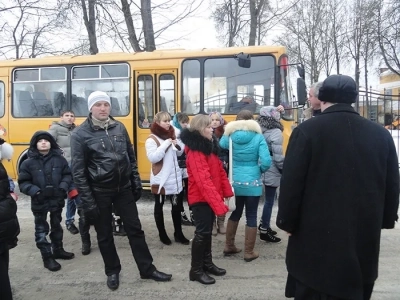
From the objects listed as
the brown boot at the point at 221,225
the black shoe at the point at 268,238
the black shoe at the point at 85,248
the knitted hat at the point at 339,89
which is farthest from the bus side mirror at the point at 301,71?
the knitted hat at the point at 339,89

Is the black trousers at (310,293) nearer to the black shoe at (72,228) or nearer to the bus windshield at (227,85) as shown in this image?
the black shoe at (72,228)

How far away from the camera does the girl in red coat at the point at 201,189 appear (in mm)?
3861

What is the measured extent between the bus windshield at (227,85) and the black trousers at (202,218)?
3918 millimetres

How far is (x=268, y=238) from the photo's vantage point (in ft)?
17.2

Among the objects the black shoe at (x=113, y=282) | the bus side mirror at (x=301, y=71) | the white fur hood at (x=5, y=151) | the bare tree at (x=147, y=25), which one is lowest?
the black shoe at (x=113, y=282)

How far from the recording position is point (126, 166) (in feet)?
13.0

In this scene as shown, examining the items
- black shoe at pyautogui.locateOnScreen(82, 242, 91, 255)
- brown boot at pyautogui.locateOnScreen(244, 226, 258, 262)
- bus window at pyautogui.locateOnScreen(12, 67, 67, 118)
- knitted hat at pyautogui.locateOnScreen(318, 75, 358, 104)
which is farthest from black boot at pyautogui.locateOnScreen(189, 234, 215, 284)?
bus window at pyautogui.locateOnScreen(12, 67, 67, 118)

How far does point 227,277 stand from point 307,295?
1.78 meters

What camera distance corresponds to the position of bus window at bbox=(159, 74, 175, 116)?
787 cm

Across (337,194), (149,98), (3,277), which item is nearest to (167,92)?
(149,98)

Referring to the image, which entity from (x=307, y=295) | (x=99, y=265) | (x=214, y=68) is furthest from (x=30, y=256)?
(x=214, y=68)

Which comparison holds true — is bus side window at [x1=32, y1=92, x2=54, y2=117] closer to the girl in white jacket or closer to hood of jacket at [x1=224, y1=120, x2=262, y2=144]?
→ the girl in white jacket

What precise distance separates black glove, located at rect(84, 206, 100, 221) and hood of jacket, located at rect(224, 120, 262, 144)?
1.73 m

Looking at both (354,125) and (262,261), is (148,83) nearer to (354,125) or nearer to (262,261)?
(262,261)
